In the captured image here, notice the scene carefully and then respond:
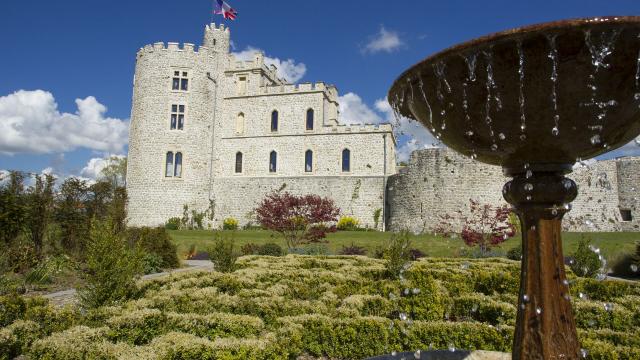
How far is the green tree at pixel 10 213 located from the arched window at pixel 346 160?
22.8 m

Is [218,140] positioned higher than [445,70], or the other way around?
[218,140]

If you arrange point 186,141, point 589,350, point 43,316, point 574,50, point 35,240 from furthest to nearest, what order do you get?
point 186,141, point 35,240, point 43,316, point 589,350, point 574,50

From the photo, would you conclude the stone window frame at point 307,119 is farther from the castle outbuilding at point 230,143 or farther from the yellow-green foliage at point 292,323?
the yellow-green foliage at point 292,323

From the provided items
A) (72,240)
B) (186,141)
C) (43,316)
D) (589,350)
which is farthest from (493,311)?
(186,141)

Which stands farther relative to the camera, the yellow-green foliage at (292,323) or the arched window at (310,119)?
the arched window at (310,119)

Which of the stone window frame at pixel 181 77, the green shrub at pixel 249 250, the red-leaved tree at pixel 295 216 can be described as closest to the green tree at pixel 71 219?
the green shrub at pixel 249 250

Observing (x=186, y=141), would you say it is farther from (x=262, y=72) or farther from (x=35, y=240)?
(x=35, y=240)

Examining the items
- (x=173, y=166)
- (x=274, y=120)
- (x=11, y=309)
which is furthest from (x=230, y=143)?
(x=11, y=309)

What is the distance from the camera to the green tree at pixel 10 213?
12.3 metres

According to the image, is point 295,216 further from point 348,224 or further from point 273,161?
point 273,161

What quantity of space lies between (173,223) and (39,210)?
62.4 feet

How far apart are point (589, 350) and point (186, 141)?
3248cm

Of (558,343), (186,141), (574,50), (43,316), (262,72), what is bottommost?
(43,316)

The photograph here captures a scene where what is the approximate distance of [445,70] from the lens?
2.97 metres
